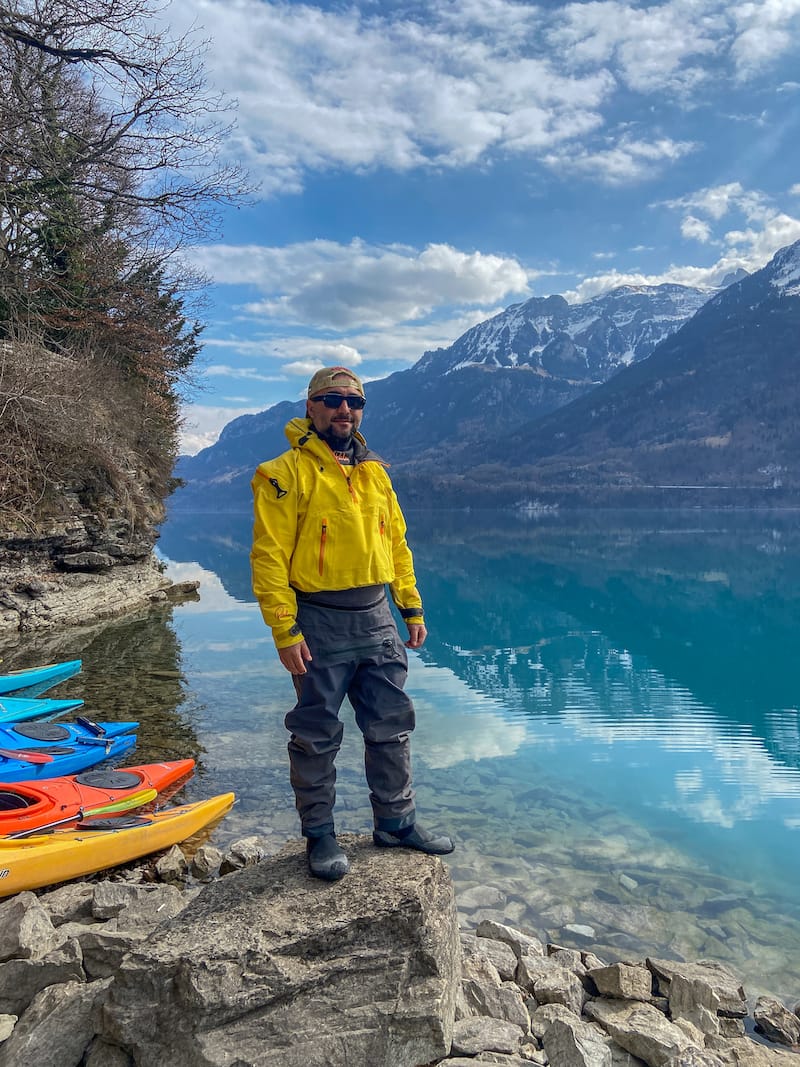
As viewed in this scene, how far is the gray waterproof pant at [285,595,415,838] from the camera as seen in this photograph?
14.3ft

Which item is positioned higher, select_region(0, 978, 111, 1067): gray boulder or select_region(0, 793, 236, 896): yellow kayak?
select_region(0, 978, 111, 1067): gray boulder

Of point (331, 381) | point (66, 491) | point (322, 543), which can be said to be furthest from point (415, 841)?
point (66, 491)

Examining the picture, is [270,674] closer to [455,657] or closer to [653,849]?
[455,657]

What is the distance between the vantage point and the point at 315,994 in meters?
3.55

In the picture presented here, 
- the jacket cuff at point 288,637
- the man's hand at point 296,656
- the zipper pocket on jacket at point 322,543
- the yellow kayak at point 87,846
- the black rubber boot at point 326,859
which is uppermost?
the zipper pocket on jacket at point 322,543

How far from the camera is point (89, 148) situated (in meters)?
10.1

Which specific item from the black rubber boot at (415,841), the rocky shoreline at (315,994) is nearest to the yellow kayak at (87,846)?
the rocky shoreline at (315,994)

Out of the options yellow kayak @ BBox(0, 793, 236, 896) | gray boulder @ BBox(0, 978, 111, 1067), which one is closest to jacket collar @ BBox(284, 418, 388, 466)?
gray boulder @ BBox(0, 978, 111, 1067)

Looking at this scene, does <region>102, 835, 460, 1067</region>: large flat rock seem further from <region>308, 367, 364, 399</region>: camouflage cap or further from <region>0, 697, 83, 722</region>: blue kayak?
<region>0, 697, 83, 722</region>: blue kayak

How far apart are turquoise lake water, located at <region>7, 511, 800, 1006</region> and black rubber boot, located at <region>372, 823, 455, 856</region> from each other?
12.1ft

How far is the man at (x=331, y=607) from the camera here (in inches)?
167

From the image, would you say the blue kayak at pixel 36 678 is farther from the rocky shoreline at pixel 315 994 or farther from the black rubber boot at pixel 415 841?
the black rubber boot at pixel 415 841

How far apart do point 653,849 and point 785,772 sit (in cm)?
620

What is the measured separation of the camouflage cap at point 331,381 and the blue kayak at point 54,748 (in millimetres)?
7331
